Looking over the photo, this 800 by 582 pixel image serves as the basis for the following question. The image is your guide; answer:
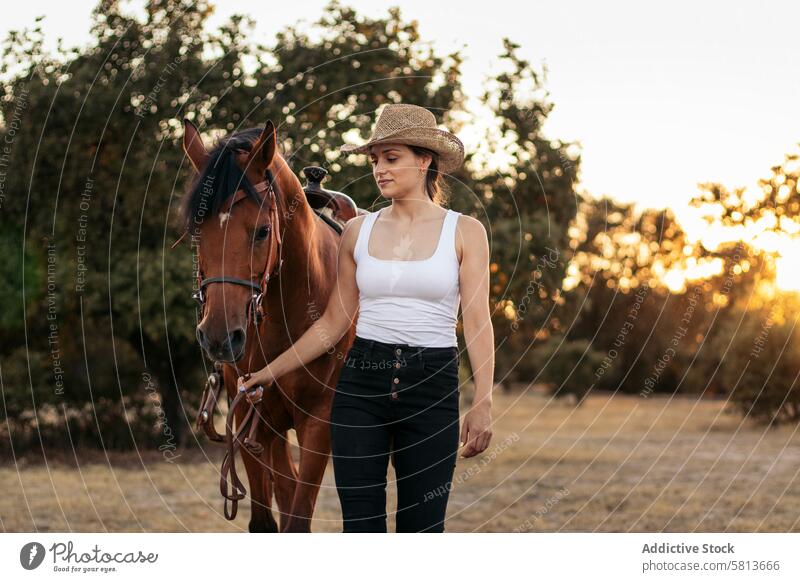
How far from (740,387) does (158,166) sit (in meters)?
16.2

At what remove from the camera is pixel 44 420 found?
699 inches

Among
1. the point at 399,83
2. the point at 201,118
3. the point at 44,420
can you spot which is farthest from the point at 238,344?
the point at 44,420

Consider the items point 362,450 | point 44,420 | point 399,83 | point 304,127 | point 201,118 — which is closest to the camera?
point 362,450

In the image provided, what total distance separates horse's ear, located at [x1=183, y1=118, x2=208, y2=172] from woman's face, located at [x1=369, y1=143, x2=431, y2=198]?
1.00 metres

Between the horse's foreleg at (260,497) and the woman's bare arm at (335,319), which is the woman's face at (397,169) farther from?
the horse's foreleg at (260,497)

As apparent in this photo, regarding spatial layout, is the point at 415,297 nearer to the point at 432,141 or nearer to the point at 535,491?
the point at 432,141

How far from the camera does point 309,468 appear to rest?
5.48 meters

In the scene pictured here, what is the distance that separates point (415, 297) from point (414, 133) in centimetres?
77

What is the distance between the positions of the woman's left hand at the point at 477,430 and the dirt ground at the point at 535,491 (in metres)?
3.18

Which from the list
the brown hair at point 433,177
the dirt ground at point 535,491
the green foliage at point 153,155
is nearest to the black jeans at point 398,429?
the brown hair at point 433,177

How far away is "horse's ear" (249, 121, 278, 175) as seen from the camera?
5.05m

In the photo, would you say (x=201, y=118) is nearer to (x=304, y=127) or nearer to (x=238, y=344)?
(x=304, y=127)

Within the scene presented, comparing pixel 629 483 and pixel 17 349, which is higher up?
pixel 17 349

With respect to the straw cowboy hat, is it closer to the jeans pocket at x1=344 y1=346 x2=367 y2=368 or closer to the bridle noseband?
the bridle noseband
